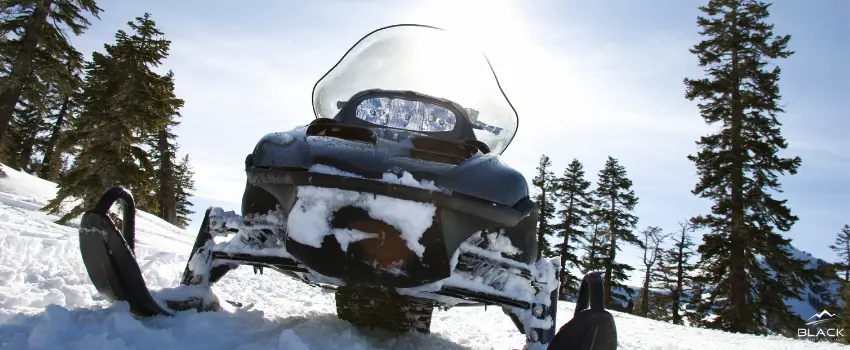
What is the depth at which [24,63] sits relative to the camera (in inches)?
682

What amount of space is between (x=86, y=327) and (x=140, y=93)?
15.2m

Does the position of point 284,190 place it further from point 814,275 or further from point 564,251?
point 564,251

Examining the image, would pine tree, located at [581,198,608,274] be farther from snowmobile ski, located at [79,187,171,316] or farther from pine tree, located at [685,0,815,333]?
snowmobile ski, located at [79,187,171,316]

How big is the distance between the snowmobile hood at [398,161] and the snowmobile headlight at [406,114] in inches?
11.0

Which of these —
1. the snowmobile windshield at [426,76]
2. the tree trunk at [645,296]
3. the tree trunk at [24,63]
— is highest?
the tree trunk at [24,63]

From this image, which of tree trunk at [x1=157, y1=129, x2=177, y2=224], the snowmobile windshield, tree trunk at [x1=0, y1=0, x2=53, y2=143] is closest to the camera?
the snowmobile windshield

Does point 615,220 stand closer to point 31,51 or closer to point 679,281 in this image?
point 679,281

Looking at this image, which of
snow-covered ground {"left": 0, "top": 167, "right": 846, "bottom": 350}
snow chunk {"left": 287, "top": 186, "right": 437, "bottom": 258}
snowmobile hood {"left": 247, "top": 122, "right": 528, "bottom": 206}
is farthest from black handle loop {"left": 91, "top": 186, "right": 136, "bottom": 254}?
snow chunk {"left": 287, "top": 186, "right": 437, "bottom": 258}

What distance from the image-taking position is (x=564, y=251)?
3316cm

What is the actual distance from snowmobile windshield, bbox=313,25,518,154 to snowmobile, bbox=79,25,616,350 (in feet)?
0.03

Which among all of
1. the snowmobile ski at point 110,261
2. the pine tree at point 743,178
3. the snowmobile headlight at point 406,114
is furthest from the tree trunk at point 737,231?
the snowmobile ski at point 110,261

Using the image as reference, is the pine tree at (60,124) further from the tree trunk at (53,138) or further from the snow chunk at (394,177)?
the snow chunk at (394,177)

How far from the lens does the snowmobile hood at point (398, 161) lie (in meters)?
2.08

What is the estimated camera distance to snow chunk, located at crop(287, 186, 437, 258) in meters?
1.99
